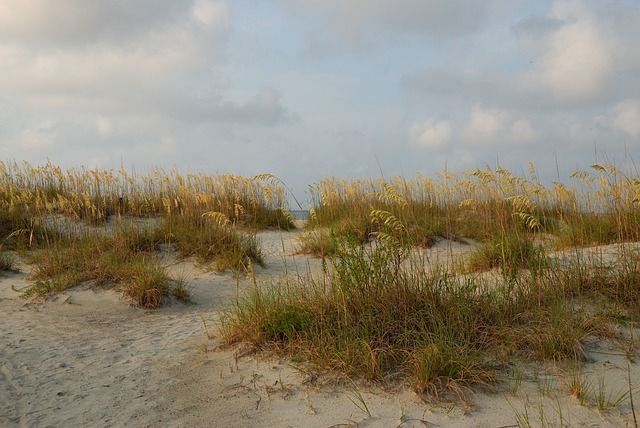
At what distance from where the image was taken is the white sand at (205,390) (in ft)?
10.4

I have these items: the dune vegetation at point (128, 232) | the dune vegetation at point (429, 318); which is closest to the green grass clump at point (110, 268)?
the dune vegetation at point (128, 232)

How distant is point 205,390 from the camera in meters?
3.76

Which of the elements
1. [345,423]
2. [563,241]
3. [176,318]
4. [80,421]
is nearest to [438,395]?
[345,423]

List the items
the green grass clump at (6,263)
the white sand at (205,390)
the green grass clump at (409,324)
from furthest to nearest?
the green grass clump at (6,263)
the green grass clump at (409,324)
the white sand at (205,390)

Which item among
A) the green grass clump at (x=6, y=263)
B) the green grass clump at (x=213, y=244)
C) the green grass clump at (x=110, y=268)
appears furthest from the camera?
the green grass clump at (x=213, y=244)

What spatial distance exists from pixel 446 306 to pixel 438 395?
94 centimetres

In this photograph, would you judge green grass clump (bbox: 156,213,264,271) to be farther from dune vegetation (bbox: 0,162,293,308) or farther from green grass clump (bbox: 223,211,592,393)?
green grass clump (bbox: 223,211,592,393)

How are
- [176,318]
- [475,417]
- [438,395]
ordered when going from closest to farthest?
[475,417] < [438,395] < [176,318]

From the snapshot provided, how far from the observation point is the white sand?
124 inches

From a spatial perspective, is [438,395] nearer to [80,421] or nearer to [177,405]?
[177,405]

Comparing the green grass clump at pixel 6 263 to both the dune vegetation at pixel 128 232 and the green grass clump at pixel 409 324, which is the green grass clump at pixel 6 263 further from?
the green grass clump at pixel 409 324

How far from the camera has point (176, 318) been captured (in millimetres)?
5816

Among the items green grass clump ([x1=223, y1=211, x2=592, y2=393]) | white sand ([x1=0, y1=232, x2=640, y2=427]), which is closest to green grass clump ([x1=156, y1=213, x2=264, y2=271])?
white sand ([x1=0, y1=232, x2=640, y2=427])

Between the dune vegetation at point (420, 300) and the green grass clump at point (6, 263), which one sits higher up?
the green grass clump at point (6, 263)
